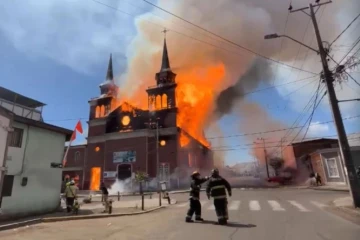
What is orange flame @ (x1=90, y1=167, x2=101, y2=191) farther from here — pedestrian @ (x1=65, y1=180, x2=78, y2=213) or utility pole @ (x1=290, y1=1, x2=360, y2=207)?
utility pole @ (x1=290, y1=1, x2=360, y2=207)

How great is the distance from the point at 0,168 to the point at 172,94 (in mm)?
39260

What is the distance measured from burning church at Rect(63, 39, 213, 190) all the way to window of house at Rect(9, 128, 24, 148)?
98.7 ft

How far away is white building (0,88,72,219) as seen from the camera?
38.3 ft

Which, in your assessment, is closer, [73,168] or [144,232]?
[144,232]

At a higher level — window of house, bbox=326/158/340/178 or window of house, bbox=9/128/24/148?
window of house, bbox=9/128/24/148

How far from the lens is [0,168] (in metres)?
10.4

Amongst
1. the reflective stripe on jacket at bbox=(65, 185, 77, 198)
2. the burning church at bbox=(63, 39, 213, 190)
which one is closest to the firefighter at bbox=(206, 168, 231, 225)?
the reflective stripe on jacket at bbox=(65, 185, 77, 198)

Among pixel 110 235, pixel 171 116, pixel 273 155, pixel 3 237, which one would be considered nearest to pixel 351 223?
pixel 110 235

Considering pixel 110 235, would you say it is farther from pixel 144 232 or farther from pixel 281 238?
pixel 281 238

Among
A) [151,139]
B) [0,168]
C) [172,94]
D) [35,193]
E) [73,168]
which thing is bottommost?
[35,193]

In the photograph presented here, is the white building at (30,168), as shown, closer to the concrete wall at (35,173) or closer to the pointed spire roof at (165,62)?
the concrete wall at (35,173)

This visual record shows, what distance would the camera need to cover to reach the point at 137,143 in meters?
44.2

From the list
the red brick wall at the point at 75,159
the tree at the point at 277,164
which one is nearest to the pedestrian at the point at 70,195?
the red brick wall at the point at 75,159

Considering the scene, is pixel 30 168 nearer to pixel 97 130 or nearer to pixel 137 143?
pixel 137 143
